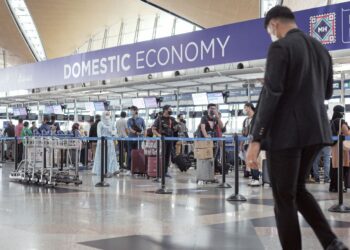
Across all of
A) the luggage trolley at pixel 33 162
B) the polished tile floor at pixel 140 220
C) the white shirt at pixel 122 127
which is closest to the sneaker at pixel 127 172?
the white shirt at pixel 122 127

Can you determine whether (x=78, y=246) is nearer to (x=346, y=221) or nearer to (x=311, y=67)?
(x=311, y=67)

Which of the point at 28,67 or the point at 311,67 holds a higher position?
the point at 28,67

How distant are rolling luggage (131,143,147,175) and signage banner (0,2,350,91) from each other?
2400 millimetres

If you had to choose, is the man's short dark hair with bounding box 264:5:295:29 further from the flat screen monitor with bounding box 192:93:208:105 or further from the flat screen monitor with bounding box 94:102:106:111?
the flat screen monitor with bounding box 94:102:106:111

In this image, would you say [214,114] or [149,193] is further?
[214,114]

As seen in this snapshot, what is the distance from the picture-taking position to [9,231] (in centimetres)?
443

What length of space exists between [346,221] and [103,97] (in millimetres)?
23535

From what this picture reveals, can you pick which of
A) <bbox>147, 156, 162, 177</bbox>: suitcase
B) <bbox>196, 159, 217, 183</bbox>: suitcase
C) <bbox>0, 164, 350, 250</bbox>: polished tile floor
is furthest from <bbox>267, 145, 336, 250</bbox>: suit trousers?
<bbox>147, 156, 162, 177</bbox>: suitcase

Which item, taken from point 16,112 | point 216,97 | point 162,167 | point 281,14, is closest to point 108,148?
point 162,167

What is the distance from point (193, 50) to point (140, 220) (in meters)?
4.40

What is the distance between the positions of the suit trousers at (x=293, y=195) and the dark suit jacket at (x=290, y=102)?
78mm

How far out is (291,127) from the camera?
2674 mm

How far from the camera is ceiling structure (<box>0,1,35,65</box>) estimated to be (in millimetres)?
28612

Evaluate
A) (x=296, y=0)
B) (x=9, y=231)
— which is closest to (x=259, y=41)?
(x=9, y=231)
